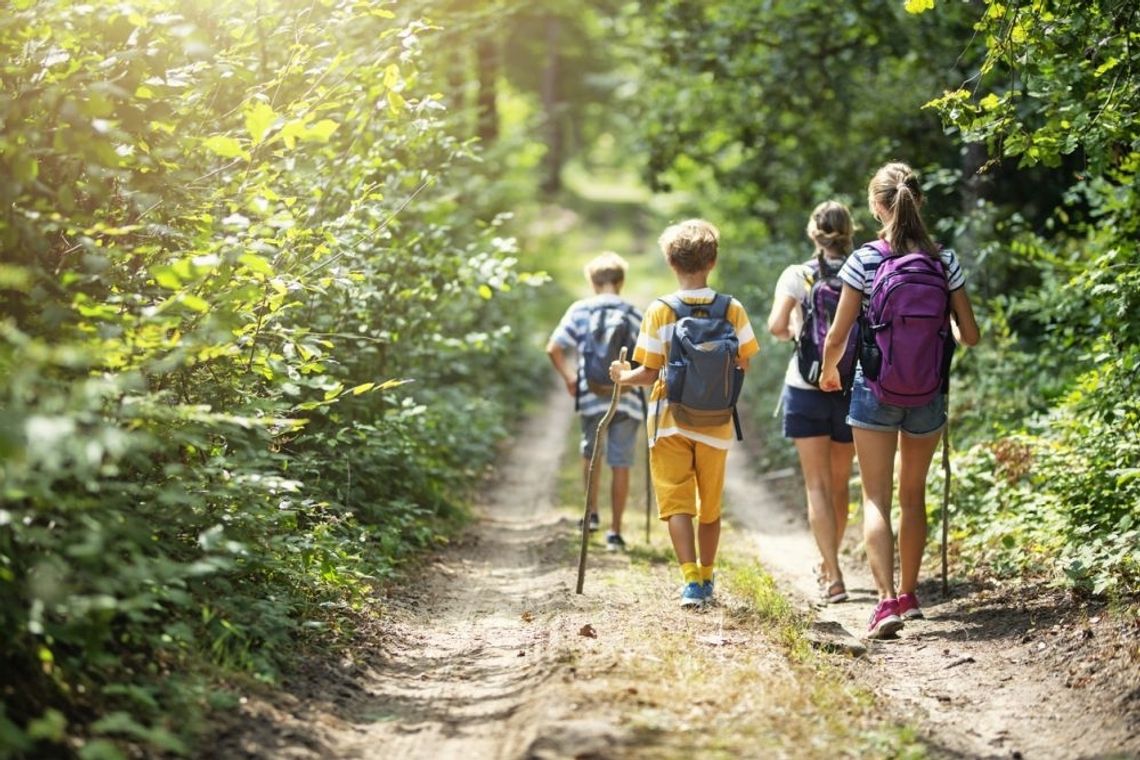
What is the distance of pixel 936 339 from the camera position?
6613mm

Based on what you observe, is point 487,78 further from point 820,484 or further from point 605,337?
point 820,484

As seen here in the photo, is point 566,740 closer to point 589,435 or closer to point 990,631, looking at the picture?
point 990,631

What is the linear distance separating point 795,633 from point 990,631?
1.28 m

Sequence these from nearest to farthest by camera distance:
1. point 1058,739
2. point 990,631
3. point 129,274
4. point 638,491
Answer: point 1058,739 → point 129,274 → point 990,631 → point 638,491

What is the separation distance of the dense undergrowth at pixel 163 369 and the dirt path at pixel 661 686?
17.0 inches

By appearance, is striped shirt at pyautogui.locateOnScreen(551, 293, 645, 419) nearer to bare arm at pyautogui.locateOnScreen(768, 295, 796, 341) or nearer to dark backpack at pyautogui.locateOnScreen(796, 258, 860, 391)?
bare arm at pyautogui.locateOnScreen(768, 295, 796, 341)

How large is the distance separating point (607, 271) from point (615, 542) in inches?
86.3

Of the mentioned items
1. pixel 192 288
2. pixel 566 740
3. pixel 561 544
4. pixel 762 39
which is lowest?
pixel 566 740

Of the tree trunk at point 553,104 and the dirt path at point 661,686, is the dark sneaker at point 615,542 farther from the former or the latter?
the tree trunk at point 553,104

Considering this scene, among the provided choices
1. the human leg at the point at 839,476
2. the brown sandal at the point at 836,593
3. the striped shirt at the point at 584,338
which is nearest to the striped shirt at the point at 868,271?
the human leg at the point at 839,476

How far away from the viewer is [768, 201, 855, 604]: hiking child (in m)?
7.65

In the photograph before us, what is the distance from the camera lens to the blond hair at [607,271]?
9594 mm

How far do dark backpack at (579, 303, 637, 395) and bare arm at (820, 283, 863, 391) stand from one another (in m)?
2.59

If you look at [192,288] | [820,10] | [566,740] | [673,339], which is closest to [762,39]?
[820,10]
